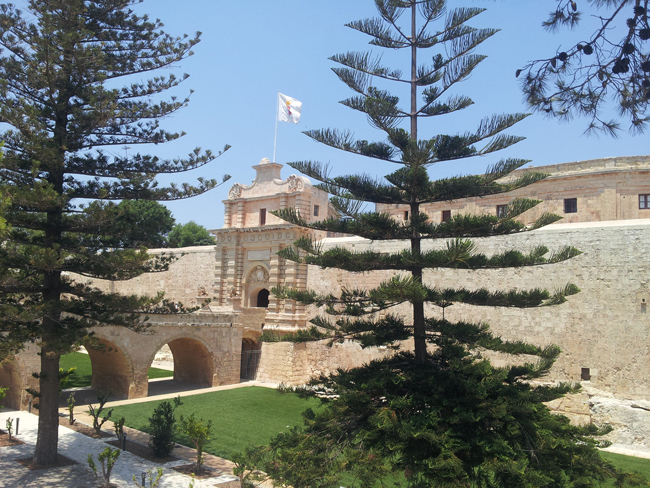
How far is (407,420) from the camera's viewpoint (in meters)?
5.77

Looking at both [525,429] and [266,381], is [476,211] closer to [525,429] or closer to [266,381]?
[266,381]

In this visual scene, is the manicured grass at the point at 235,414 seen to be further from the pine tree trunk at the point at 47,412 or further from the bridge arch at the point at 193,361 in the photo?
the pine tree trunk at the point at 47,412

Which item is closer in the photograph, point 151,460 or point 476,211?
point 151,460

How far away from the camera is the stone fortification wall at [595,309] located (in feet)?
39.9

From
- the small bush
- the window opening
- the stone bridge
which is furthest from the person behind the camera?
the window opening

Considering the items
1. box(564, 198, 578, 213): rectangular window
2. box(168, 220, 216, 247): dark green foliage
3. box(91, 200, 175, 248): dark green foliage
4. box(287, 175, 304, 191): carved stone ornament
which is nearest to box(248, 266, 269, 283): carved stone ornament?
box(287, 175, 304, 191): carved stone ornament

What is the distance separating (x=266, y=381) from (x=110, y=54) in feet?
41.1

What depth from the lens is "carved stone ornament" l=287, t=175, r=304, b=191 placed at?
61.5ft

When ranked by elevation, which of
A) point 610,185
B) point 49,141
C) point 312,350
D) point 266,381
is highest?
point 610,185

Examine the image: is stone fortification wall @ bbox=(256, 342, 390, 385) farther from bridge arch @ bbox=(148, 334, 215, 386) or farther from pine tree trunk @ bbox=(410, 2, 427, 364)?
pine tree trunk @ bbox=(410, 2, 427, 364)

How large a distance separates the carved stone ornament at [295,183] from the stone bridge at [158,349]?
474cm

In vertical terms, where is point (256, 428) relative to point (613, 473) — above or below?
below

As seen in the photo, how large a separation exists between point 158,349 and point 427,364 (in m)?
11.1

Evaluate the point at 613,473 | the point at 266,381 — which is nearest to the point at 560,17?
the point at 613,473
